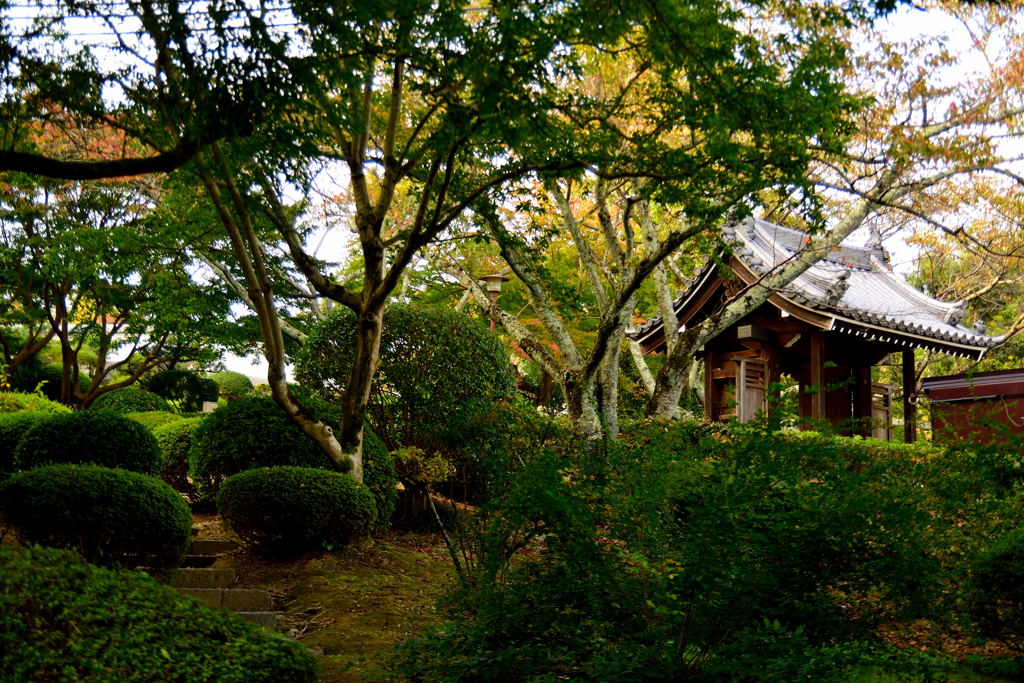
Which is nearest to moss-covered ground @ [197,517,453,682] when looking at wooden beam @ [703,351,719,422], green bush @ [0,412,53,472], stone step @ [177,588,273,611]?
stone step @ [177,588,273,611]

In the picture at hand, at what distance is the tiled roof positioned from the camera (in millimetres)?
13992

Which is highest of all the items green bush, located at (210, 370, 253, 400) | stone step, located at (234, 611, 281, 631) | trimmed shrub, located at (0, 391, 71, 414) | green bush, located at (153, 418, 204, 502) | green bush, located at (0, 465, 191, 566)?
green bush, located at (210, 370, 253, 400)

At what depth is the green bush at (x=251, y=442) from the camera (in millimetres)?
8906

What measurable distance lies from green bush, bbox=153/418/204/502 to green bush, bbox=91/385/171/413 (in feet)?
32.2

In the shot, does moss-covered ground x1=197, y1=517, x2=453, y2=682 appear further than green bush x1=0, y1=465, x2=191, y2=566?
No

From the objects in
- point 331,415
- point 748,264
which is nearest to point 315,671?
point 331,415

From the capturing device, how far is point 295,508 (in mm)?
7793

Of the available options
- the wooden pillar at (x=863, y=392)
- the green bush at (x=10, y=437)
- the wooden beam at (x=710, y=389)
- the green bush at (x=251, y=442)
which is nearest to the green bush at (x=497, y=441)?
the green bush at (x=251, y=442)

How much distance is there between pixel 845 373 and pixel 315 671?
14.1 m

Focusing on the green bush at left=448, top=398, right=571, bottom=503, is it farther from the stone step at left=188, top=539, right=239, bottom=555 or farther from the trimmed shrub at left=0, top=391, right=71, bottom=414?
the trimmed shrub at left=0, top=391, right=71, bottom=414

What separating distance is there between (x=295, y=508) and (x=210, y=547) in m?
1.44

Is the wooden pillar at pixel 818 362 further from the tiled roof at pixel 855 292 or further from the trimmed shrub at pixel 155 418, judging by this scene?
the trimmed shrub at pixel 155 418

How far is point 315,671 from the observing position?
12.8ft

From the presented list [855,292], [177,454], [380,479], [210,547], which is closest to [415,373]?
[380,479]
